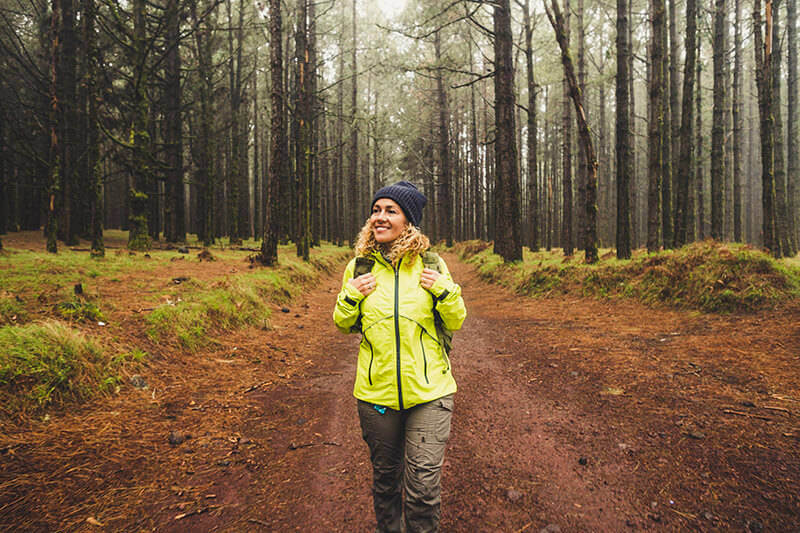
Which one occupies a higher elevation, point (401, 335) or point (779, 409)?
point (401, 335)

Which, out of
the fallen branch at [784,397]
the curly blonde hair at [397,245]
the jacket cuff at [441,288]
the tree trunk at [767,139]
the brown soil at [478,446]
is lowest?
the brown soil at [478,446]

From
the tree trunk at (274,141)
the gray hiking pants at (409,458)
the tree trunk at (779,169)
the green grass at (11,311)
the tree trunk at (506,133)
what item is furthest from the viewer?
the tree trunk at (506,133)

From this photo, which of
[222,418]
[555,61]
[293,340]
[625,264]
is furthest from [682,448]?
[555,61]

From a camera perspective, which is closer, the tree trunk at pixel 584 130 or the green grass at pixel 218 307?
the green grass at pixel 218 307

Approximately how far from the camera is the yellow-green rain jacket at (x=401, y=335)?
204 centimetres

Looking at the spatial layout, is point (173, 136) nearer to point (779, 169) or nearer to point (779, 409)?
point (779, 409)

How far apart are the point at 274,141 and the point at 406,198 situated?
10.5 meters

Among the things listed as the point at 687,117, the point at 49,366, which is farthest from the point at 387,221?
the point at 687,117

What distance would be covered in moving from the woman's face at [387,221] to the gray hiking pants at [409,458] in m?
0.97

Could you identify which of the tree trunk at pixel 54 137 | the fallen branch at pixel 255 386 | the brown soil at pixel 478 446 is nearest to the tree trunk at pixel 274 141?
the tree trunk at pixel 54 137

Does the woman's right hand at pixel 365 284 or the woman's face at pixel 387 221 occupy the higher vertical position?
the woman's face at pixel 387 221

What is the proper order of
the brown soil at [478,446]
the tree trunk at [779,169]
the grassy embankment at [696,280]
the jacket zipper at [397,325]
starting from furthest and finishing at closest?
the tree trunk at [779,169] < the grassy embankment at [696,280] < the brown soil at [478,446] < the jacket zipper at [397,325]

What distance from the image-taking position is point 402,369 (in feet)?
6.72

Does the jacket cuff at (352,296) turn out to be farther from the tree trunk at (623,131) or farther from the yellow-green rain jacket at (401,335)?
the tree trunk at (623,131)
